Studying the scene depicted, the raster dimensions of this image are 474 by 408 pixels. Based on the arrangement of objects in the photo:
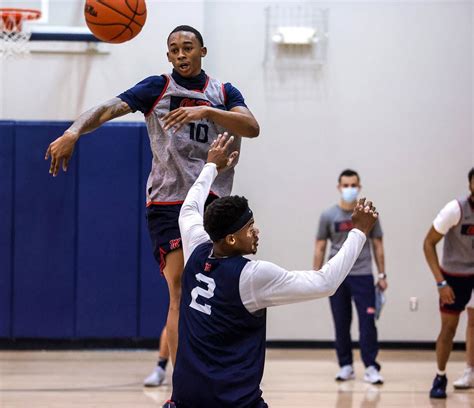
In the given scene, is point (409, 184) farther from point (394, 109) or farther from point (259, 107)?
point (259, 107)

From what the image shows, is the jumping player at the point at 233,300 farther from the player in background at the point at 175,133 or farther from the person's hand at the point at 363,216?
the player in background at the point at 175,133

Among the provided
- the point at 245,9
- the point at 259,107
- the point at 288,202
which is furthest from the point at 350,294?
the point at 245,9

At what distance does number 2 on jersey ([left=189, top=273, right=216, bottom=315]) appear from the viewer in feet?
12.3

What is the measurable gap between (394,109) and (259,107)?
4.57ft

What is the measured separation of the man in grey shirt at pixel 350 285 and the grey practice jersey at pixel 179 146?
10.2 ft

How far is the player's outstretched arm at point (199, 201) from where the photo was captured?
158 inches

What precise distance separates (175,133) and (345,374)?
3.63 meters

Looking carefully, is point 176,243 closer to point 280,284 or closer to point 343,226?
point 280,284

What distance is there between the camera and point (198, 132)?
473 cm

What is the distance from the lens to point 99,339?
29.6 feet

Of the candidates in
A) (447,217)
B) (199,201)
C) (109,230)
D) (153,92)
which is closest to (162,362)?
(109,230)

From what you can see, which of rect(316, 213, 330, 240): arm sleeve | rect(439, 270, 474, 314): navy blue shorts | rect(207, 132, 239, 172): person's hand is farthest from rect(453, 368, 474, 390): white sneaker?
rect(207, 132, 239, 172): person's hand

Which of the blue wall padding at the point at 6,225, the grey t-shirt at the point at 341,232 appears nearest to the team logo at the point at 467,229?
the grey t-shirt at the point at 341,232

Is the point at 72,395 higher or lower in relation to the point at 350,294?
lower
